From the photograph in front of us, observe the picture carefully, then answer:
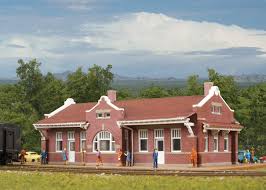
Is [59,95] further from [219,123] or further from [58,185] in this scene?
[58,185]

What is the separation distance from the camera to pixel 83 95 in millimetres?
82688

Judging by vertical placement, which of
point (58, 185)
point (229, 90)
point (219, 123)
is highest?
point (229, 90)

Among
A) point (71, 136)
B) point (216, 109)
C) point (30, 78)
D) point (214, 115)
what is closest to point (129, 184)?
point (214, 115)

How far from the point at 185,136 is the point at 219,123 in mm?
4312

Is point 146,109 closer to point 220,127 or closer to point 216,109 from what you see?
point 216,109

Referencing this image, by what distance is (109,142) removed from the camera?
49.4 m

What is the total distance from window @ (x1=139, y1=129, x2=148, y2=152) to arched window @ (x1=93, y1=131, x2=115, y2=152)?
7.82 ft

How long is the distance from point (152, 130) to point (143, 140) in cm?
129

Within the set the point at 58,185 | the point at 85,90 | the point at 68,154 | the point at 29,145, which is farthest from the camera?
the point at 85,90

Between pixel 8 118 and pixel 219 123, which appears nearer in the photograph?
pixel 219 123

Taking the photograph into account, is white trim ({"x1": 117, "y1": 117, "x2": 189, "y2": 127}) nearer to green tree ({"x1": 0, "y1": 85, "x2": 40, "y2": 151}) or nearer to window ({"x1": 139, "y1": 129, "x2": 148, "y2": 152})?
window ({"x1": 139, "y1": 129, "x2": 148, "y2": 152})

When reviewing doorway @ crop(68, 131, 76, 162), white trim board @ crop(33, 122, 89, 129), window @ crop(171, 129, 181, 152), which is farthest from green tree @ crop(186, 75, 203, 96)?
window @ crop(171, 129, 181, 152)

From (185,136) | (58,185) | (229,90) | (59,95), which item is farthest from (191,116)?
(59,95)

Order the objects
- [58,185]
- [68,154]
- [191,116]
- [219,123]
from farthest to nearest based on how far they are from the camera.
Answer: [68,154] < [219,123] < [191,116] < [58,185]
